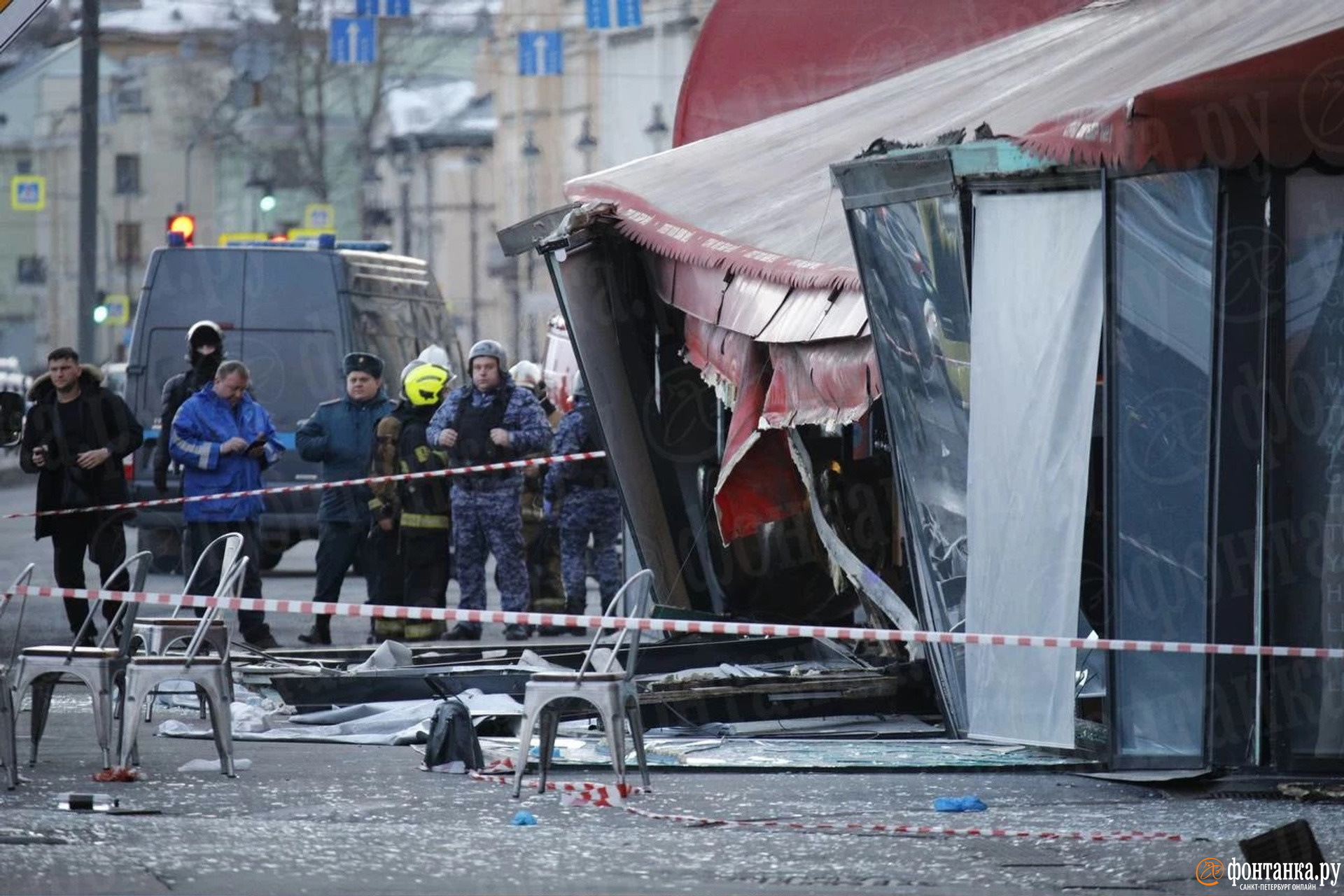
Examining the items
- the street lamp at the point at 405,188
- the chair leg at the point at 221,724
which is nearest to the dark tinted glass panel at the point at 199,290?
the chair leg at the point at 221,724

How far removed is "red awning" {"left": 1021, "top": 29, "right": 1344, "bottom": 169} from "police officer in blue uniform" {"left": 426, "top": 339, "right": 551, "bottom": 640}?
7.34m

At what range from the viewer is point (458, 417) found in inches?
619

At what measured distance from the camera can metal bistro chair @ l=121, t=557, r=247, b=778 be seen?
9.20m

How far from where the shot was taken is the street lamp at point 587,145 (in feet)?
206

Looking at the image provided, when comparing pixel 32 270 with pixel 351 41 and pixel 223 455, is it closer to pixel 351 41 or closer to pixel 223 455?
pixel 351 41

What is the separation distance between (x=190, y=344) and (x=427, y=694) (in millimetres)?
4901

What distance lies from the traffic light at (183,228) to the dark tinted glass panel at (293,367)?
49.0 inches

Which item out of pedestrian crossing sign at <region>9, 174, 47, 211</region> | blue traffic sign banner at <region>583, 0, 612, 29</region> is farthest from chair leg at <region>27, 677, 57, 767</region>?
pedestrian crossing sign at <region>9, 174, 47, 211</region>

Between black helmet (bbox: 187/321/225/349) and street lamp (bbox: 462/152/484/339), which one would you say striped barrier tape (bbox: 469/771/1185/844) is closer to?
black helmet (bbox: 187/321/225/349)

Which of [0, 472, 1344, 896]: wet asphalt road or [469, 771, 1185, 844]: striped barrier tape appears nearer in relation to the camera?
[0, 472, 1344, 896]: wet asphalt road

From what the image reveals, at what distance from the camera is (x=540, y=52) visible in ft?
130

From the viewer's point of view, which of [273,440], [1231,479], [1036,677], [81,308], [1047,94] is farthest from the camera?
[81,308]

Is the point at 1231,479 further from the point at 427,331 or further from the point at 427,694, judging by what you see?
the point at 427,331

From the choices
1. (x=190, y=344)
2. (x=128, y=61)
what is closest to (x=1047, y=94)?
(x=190, y=344)
